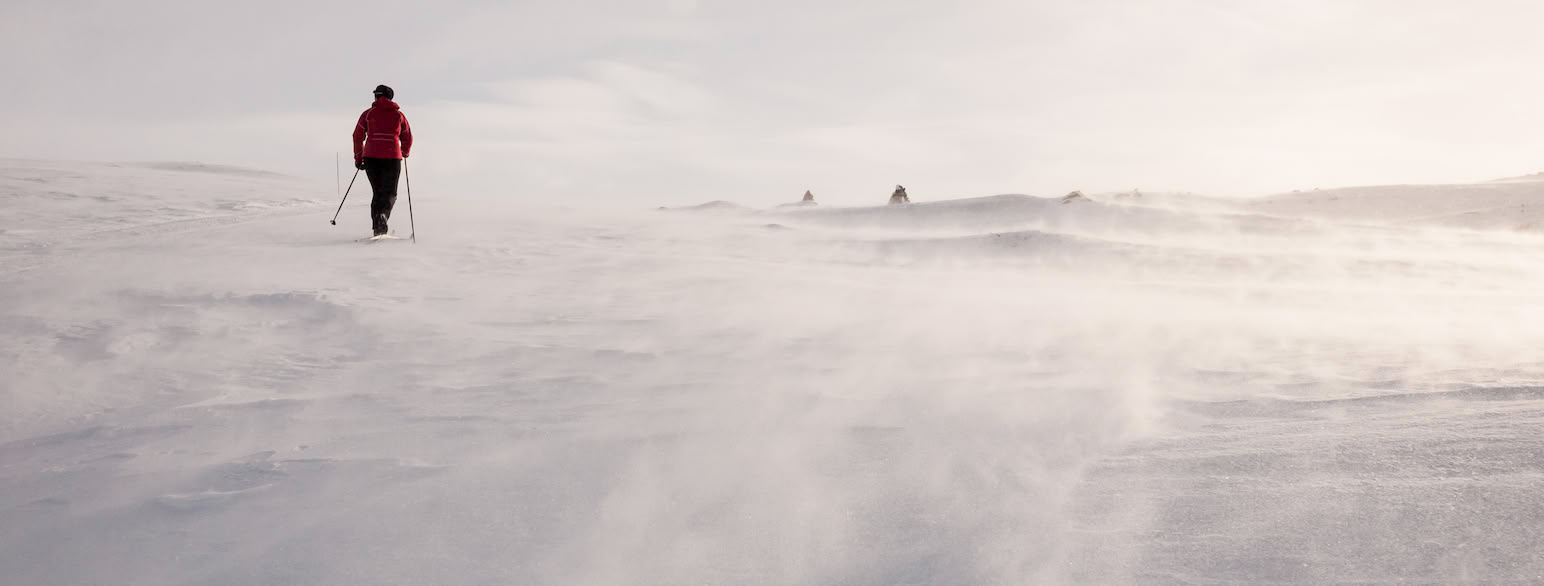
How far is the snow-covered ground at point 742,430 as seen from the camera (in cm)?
195

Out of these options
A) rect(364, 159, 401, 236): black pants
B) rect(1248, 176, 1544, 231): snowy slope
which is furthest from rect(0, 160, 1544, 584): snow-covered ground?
rect(1248, 176, 1544, 231): snowy slope

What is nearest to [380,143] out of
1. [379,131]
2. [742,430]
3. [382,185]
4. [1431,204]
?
[379,131]

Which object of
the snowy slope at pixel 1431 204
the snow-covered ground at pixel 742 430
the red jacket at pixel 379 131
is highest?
the red jacket at pixel 379 131

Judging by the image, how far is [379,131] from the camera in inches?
343

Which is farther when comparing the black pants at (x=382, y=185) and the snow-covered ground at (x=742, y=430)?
the black pants at (x=382, y=185)

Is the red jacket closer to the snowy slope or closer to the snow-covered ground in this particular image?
the snow-covered ground

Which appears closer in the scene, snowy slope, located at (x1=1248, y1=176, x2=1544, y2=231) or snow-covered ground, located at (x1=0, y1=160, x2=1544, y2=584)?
snow-covered ground, located at (x1=0, y1=160, x2=1544, y2=584)

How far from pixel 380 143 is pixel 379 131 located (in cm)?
12

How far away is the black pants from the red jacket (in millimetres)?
101

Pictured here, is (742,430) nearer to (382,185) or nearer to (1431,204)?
(382,185)

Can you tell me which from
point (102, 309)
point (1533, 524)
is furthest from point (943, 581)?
point (102, 309)

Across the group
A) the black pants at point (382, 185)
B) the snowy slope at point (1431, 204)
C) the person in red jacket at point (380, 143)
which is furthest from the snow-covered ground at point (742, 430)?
the snowy slope at point (1431, 204)

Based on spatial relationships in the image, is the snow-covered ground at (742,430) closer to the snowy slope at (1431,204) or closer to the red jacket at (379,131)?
the red jacket at (379,131)

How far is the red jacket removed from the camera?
28.4 ft
